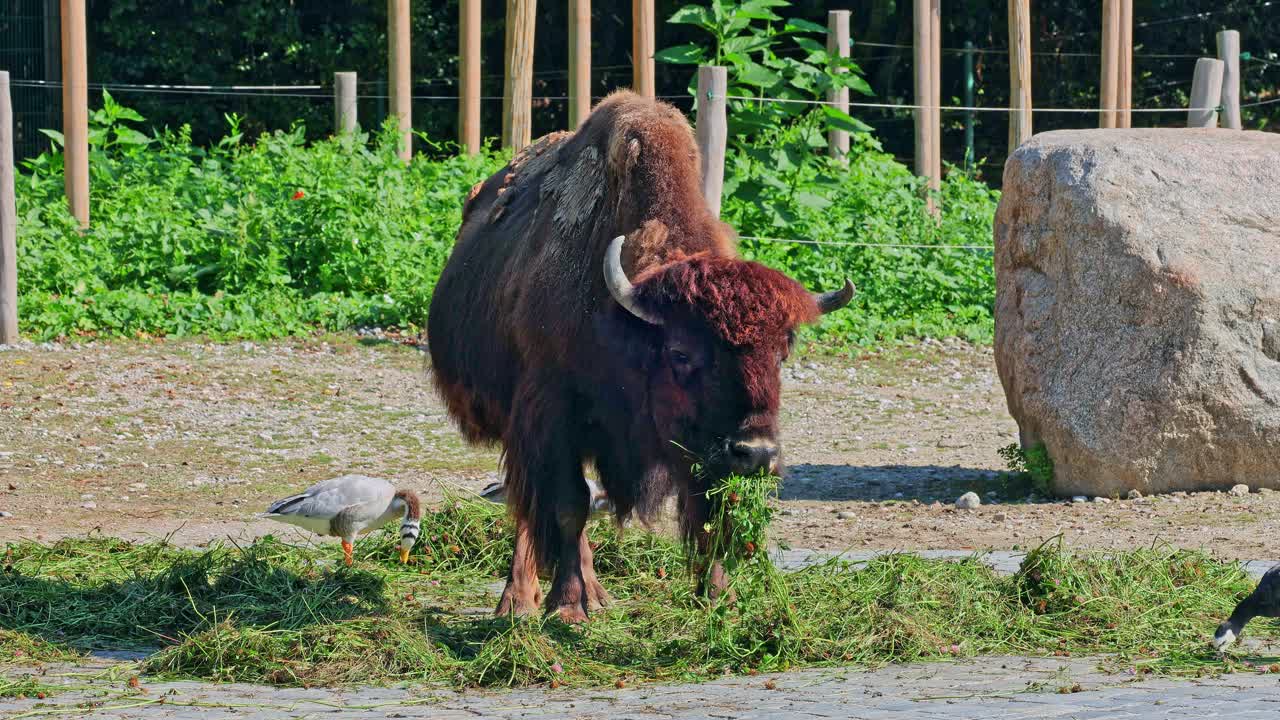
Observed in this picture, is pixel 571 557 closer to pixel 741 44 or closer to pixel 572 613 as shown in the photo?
pixel 572 613

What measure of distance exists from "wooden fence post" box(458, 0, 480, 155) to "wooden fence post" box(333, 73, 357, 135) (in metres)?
1.08

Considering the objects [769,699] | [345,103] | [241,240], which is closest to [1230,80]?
[345,103]

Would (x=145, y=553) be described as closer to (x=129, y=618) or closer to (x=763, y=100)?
(x=129, y=618)

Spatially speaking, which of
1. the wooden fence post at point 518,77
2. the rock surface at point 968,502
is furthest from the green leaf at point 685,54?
the rock surface at point 968,502

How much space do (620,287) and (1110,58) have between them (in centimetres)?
1318

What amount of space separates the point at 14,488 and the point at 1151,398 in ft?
20.8

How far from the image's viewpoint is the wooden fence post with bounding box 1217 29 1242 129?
1527 centimetres

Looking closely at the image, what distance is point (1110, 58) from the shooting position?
1778cm

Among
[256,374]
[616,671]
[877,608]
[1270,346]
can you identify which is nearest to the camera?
[616,671]

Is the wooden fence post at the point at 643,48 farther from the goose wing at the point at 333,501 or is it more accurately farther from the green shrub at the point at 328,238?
the goose wing at the point at 333,501

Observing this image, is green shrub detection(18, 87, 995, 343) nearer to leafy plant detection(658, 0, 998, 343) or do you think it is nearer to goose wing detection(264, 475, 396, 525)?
leafy plant detection(658, 0, 998, 343)

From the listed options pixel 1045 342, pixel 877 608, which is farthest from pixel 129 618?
pixel 1045 342

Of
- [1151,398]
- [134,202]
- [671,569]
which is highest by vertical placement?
[134,202]

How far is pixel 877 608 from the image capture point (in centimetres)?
616
